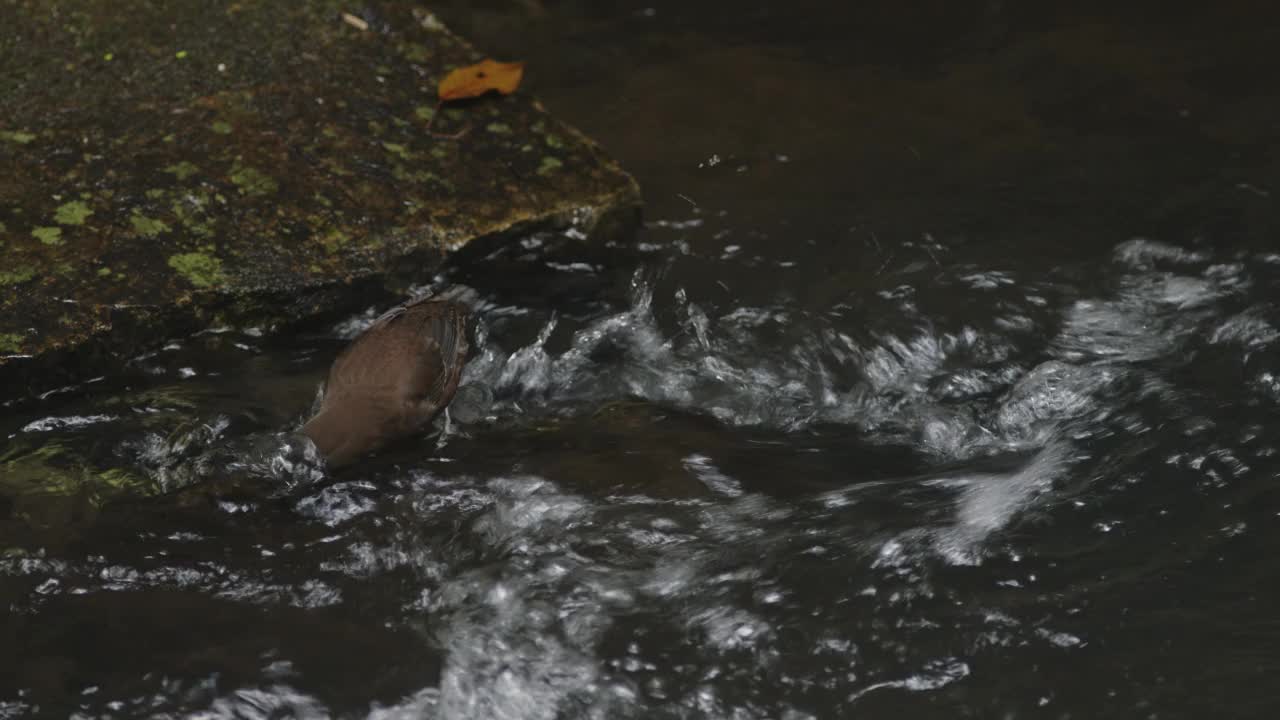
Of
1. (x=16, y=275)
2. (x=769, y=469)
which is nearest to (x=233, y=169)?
(x=16, y=275)

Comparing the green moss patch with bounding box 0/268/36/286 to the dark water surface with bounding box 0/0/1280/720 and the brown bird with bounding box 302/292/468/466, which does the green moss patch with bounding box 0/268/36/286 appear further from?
the brown bird with bounding box 302/292/468/466

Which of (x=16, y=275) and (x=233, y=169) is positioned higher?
(x=233, y=169)

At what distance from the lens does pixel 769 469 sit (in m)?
3.54

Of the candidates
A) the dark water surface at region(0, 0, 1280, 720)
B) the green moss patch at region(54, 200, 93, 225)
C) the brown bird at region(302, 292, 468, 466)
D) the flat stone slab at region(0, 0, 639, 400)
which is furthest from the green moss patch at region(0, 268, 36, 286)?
the brown bird at region(302, 292, 468, 466)

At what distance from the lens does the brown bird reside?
3395 mm

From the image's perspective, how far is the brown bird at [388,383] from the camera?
11.1 ft

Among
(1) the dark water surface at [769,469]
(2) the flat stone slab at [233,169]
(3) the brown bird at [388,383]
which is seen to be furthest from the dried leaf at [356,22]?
(3) the brown bird at [388,383]

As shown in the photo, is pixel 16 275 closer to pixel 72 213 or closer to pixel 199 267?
pixel 72 213

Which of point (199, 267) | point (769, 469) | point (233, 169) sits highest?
point (233, 169)

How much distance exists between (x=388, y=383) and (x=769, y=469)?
110 centimetres

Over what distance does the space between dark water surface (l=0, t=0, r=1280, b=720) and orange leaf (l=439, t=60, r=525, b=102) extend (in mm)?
590

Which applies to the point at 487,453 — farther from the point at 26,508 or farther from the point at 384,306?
the point at 26,508

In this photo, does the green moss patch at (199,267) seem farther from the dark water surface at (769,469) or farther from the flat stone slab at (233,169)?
the dark water surface at (769,469)

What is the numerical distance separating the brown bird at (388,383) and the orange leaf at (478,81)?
133 cm
